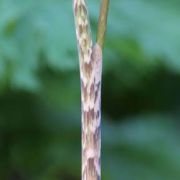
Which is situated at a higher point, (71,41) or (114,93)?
(71,41)

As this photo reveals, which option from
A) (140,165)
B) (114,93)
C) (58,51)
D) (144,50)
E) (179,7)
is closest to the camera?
(58,51)

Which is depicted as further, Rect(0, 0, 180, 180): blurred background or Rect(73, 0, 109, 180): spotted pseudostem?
Rect(0, 0, 180, 180): blurred background

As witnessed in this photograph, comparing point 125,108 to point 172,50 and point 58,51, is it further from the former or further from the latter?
point 58,51

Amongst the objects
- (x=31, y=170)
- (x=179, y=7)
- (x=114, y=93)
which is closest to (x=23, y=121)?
(x=31, y=170)

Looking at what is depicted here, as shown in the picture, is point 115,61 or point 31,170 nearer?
point 115,61

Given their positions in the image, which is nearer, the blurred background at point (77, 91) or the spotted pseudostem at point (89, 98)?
the spotted pseudostem at point (89, 98)
